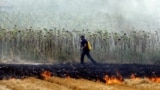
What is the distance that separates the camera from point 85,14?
44.8 meters

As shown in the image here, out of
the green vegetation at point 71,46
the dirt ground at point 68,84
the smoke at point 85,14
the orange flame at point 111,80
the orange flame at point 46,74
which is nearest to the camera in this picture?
the dirt ground at point 68,84

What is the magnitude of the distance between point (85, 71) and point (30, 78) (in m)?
3.86

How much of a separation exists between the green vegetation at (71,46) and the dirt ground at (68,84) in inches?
428

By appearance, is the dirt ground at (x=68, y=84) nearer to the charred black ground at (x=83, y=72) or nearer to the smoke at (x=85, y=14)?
the charred black ground at (x=83, y=72)

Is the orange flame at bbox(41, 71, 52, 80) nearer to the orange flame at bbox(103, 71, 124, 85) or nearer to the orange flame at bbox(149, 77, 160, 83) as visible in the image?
the orange flame at bbox(103, 71, 124, 85)

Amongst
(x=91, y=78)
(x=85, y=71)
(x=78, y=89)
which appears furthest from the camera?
(x=85, y=71)

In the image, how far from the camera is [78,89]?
16.4 meters

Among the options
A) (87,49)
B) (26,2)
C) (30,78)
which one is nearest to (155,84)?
(30,78)

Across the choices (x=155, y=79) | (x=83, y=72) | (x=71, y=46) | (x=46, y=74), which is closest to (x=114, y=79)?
(x=155, y=79)

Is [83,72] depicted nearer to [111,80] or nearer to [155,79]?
[111,80]

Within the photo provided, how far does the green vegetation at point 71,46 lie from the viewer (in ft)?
97.2

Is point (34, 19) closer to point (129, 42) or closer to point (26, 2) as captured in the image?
point (26, 2)

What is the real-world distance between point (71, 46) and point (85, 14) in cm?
1468

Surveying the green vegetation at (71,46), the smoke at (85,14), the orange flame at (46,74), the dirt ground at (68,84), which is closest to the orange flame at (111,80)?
the dirt ground at (68,84)
